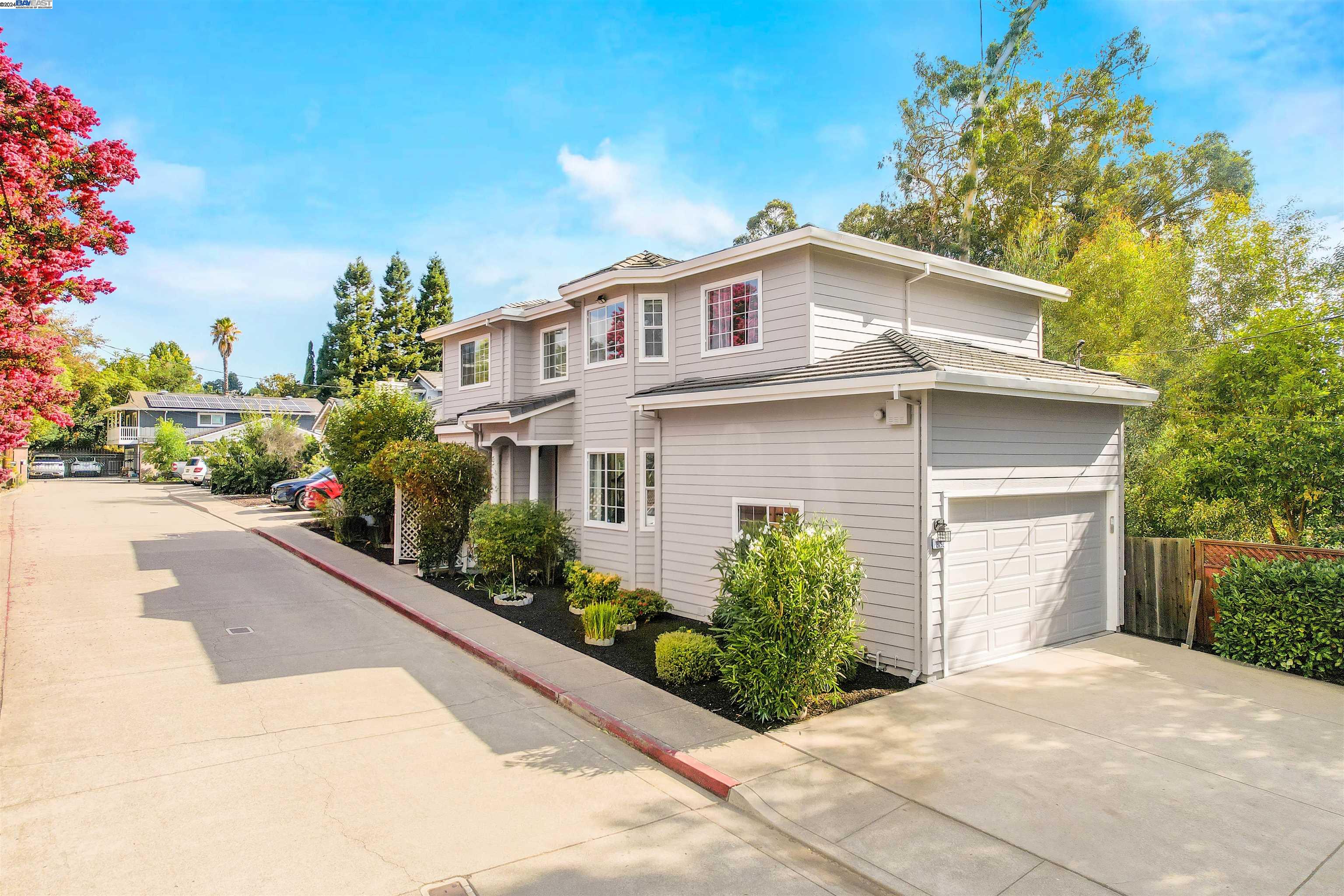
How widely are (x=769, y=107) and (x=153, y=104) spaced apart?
1491 cm

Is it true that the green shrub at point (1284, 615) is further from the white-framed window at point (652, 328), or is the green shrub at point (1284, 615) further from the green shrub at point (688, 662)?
the white-framed window at point (652, 328)

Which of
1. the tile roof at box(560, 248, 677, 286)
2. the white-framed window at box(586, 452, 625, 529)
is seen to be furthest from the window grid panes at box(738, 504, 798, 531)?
the tile roof at box(560, 248, 677, 286)

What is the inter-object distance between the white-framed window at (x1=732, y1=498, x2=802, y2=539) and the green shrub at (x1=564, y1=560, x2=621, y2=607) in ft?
7.63

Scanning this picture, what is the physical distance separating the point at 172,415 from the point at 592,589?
→ 62379mm

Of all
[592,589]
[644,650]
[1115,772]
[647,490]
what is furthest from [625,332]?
[1115,772]

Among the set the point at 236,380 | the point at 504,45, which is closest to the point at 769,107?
the point at 504,45

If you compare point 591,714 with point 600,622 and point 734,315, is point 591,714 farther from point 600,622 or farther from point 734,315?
point 734,315

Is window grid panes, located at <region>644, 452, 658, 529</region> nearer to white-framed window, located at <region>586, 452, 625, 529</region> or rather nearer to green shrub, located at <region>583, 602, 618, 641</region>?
white-framed window, located at <region>586, 452, 625, 529</region>

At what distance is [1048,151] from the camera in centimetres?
2623

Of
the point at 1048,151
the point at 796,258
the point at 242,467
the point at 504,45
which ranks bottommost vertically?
the point at 242,467

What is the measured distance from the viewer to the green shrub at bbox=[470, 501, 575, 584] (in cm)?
1269

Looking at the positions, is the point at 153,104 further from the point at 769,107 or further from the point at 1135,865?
the point at 1135,865

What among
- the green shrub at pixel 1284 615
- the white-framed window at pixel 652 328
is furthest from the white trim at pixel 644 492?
the green shrub at pixel 1284 615

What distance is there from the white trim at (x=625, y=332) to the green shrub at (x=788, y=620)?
6708 millimetres
